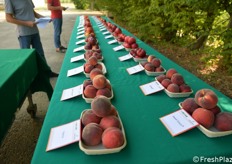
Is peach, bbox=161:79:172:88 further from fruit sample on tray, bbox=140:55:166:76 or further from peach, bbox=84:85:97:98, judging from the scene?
peach, bbox=84:85:97:98

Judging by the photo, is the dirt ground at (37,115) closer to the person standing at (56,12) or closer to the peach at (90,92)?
the person standing at (56,12)

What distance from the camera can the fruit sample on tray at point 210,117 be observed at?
1.13 m

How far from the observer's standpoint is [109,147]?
104 centimetres

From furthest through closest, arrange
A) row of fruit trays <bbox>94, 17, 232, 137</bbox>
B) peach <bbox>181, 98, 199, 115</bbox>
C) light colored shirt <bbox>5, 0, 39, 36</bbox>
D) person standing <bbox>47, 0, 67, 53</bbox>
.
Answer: person standing <bbox>47, 0, 67, 53</bbox> < light colored shirt <bbox>5, 0, 39, 36</bbox> < peach <bbox>181, 98, 199, 115</bbox> < row of fruit trays <bbox>94, 17, 232, 137</bbox>

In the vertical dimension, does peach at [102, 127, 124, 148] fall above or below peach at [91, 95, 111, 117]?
below

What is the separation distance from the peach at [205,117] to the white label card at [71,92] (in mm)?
825

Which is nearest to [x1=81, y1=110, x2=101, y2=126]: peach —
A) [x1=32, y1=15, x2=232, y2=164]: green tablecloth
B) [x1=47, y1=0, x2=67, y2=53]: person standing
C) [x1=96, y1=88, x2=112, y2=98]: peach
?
[x1=32, y1=15, x2=232, y2=164]: green tablecloth

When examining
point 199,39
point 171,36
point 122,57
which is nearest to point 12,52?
point 122,57

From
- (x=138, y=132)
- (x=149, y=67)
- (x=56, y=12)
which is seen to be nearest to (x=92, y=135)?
(x=138, y=132)

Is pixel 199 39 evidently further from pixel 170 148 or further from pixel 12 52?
pixel 170 148

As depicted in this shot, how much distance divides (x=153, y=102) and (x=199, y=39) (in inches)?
166

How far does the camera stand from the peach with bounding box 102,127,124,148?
1.04 metres

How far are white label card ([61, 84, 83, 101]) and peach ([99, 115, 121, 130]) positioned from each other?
19.9 inches

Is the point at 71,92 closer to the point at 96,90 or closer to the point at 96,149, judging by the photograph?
the point at 96,90
